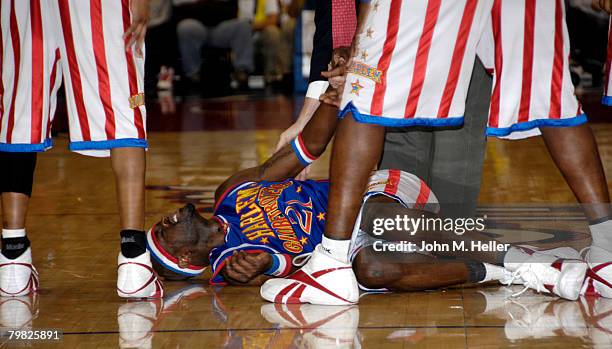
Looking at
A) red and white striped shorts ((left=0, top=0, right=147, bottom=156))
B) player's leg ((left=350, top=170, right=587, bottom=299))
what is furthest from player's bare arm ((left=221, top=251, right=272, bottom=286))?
red and white striped shorts ((left=0, top=0, right=147, bottom=156))

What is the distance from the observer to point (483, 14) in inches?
92.6

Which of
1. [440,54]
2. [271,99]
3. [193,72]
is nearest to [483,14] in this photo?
[440,54]

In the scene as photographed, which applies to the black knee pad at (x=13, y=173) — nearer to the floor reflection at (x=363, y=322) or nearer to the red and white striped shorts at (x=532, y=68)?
the floor reflection at (x=363, y=322)

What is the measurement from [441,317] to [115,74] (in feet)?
3.25

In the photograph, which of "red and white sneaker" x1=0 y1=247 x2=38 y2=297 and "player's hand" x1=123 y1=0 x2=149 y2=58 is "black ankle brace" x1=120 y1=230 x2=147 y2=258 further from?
"player's hand" x1=123 y1=0 x2=149 y2=58

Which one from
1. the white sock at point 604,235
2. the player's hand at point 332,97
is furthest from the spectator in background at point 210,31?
the white sock at point 604,235

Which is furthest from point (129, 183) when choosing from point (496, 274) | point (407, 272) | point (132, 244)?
point (496, 274)

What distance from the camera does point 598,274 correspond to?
7.93ft

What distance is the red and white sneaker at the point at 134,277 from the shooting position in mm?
2467

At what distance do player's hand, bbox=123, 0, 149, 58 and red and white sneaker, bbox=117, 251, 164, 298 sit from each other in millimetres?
519

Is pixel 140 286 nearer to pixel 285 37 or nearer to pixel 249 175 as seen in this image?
pixel 249 175

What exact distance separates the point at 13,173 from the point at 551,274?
1.42 m

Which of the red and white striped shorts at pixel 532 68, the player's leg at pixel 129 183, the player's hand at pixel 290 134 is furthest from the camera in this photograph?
the player's hand at pixel 290 134

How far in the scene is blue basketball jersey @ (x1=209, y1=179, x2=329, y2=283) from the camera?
8.82 feet
